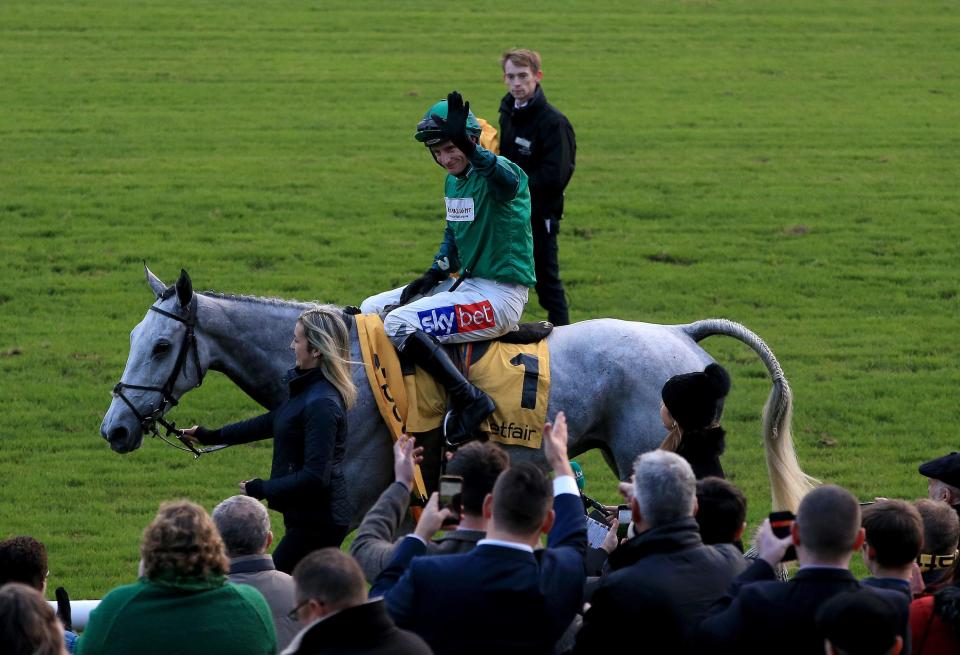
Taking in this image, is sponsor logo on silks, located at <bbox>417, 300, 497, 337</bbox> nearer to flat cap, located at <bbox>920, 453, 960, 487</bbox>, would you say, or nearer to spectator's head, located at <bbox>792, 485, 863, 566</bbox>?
flat cap, located at <bbox>920, 453, 960, 487</bbox>

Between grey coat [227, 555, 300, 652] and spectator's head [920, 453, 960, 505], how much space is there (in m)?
3.09

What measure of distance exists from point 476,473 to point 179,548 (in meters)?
1.13

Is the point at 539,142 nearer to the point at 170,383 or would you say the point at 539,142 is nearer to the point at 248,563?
the point at 170,383

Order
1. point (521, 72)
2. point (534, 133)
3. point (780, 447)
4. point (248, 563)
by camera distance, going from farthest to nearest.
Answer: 1. point (534, 133)
2. point (521, 72)
3. point (780, 447)
4. point (248, 563)

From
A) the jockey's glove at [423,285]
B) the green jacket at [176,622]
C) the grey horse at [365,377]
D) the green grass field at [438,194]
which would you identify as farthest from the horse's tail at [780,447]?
the green jacket at [176,622]

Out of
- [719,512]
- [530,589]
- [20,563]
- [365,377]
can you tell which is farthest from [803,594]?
[365,377]

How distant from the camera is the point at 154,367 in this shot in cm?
808

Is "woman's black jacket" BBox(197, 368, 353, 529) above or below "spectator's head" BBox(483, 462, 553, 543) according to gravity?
below

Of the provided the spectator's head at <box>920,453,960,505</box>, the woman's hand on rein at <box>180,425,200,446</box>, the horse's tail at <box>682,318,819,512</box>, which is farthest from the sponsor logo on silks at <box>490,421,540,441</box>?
the spectator's head at <box>920,453,960,505</box>

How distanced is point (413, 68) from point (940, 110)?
9036mm

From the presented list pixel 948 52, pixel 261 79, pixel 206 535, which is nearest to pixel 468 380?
pixel 206 535

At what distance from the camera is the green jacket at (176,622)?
465 centimetres

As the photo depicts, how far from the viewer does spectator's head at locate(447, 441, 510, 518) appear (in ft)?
17.1

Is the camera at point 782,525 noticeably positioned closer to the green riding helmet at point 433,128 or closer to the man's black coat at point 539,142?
the green riding helmet at point 433,128
